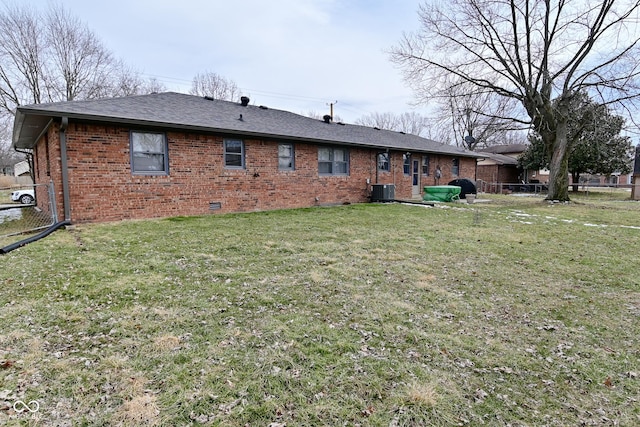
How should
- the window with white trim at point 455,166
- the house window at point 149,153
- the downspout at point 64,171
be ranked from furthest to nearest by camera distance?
1. the window with white trim at point 455,166
2. the house window at point 149,153
3. the downspout at point 64,171

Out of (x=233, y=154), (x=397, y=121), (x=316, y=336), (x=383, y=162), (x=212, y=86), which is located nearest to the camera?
(x=316, y=336)

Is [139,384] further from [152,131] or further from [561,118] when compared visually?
[561,118]

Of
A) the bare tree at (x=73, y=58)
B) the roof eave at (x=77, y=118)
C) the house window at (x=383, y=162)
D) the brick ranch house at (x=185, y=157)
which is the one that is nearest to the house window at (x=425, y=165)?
the house window at (x=383, y=162)

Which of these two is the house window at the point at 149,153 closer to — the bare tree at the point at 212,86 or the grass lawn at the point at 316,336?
the grass lawn at the point at 316,336

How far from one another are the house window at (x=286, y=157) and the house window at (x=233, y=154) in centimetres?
146

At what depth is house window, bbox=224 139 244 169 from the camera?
34.6ft

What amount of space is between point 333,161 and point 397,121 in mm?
35767

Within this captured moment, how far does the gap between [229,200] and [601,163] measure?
25.0 meters

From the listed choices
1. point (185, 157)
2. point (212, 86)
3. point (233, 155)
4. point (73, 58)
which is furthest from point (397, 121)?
point (185, 157)

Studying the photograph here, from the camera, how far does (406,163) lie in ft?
56.0

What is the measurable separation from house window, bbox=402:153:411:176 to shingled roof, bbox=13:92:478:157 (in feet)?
1.80

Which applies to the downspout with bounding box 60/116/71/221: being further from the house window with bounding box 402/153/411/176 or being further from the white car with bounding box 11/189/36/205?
the white car with bounding box 11/189/36/205

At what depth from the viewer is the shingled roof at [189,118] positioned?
314 inches

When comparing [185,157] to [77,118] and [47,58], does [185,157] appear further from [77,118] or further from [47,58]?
[47,58]
